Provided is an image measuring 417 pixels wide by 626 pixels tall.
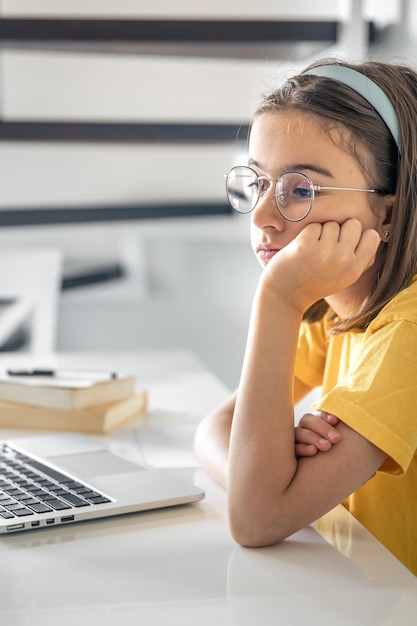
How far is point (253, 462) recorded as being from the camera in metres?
0.93

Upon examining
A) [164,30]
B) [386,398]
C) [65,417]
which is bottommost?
[65,417]

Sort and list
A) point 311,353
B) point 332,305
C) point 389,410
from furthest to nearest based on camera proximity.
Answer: point 311,353, point 332,305, point 389,410

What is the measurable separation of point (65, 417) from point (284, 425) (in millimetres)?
560

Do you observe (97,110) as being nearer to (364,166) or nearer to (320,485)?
(364,166)

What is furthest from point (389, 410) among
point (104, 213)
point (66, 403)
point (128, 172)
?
point (128, 172)

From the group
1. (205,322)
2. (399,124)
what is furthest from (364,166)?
(205,322)

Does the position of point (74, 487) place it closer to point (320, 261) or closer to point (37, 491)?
point (37, 491)

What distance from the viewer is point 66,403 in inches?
55.6

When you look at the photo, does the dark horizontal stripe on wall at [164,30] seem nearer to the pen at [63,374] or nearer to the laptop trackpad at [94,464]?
the pen at [63,374]

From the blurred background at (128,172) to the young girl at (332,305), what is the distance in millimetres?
1398

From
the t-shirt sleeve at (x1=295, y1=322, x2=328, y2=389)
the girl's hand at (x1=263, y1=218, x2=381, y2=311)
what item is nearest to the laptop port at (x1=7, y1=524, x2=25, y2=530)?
the girl's hand at (x1=263, y1=218, x2=381, y2=311)

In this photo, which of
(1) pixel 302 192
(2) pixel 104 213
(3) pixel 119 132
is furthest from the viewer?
(2) pixel 104 213

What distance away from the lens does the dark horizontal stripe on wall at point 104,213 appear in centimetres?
284

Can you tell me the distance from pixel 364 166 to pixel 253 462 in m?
0.41
